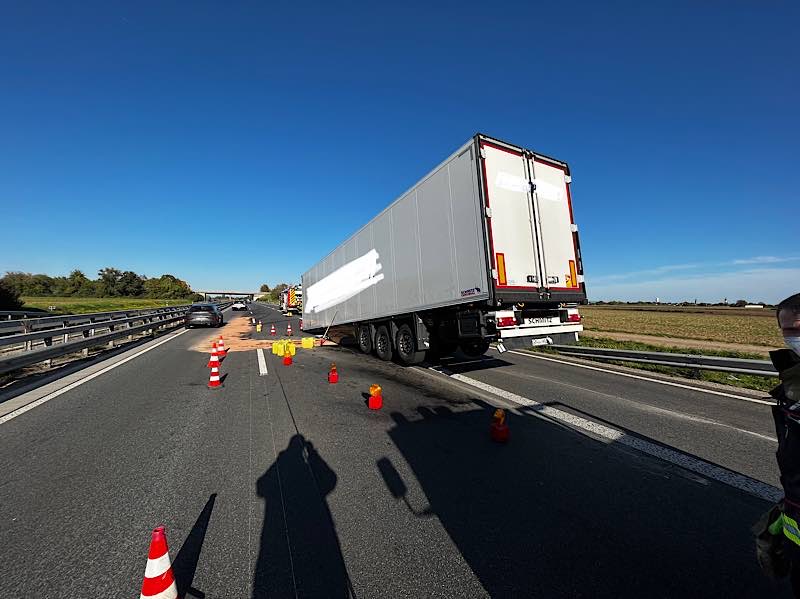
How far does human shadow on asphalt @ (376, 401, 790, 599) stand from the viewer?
208 centimetres

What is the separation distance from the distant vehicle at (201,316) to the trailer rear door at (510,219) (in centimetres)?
2058

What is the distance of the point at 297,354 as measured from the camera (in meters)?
11.2

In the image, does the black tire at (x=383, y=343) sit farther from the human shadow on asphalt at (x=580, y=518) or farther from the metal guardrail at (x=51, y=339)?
the metal guardrail at (x=51, y=339)

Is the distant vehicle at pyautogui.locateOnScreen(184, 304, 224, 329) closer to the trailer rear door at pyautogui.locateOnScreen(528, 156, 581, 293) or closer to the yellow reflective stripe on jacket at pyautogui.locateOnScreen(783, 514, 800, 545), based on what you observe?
the trailer rear door at pyautogui.locateOnScreen(528, 156, 581, 293)

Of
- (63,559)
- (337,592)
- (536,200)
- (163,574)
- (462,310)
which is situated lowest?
(337,592)

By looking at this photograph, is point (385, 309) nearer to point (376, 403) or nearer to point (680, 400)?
point (376, 403)

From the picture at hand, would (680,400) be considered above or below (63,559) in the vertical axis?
below

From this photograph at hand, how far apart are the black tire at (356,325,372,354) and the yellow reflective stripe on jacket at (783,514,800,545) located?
9.86 m

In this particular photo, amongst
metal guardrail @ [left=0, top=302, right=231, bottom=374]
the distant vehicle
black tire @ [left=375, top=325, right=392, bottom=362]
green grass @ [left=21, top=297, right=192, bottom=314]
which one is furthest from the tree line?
black tire @ [left=375, top=325, right=392, bottom=362]

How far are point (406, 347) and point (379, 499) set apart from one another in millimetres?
6120

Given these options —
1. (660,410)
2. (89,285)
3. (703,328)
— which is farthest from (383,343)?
(89,285)

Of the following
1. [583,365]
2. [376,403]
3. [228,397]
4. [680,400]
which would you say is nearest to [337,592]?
[376,403]

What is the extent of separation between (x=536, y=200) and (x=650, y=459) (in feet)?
15.8

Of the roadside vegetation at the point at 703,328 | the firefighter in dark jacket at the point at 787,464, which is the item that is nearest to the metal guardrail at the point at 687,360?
the firefighter in dark jacket at the point at 787,464
